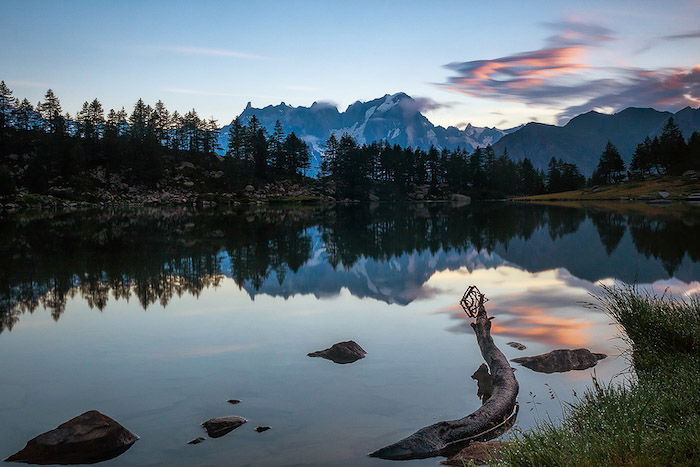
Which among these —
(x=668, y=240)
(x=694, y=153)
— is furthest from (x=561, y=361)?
(x=694, y=153)

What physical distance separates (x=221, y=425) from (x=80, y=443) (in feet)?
8.61

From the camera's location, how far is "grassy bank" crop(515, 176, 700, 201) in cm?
12757

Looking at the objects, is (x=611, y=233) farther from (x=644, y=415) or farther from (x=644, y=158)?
(x=644, y=158)

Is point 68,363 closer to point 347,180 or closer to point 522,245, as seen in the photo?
point 522,245

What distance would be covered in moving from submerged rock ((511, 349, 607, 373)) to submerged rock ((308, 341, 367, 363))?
4.73 metres

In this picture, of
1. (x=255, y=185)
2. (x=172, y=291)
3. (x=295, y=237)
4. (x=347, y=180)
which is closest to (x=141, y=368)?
(x=172, y=291)

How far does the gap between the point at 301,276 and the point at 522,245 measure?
81.2ft

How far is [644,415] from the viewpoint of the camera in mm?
8469

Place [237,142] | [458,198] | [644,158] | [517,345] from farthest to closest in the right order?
1. [458,198]
2. [237,142]
3. [644,158]
4. [517,345]

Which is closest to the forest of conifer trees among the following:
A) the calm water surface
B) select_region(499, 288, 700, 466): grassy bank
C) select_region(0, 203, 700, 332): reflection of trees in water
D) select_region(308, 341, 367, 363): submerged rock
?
select_region(0, 203, 700, 332): reflection of trees in water

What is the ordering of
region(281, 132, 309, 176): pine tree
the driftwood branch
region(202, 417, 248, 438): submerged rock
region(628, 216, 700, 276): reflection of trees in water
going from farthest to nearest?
region(281, 132, 309, 176): pine tree
region(628, 216, 700, 276): reflection of trees in water
region(202, 417, 248, 438): submerged rock
the driftwood branch

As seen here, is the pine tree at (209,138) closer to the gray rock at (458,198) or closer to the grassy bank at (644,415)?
the gray rock at (458,198)

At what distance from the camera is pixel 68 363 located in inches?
623

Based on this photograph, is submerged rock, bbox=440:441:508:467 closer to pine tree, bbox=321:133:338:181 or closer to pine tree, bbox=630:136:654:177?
pine tree, bbox=630:136:654:177
